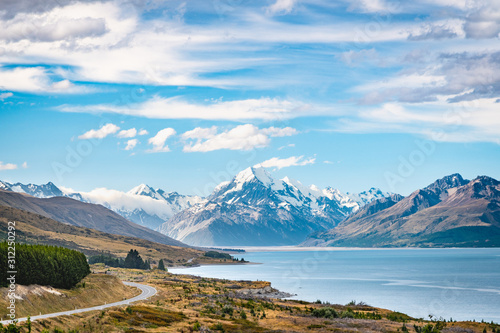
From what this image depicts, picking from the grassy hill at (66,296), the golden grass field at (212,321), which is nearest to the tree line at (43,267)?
the grassy hill at (66,296)

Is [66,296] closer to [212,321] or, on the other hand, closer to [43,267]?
[43,267]

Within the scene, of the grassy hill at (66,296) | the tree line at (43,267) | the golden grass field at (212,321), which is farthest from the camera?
the tree line at (43,267)

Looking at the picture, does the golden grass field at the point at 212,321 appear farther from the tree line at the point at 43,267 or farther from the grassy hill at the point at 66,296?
the tree line at the point at 43,267

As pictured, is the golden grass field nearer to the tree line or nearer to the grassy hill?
the grassy hill

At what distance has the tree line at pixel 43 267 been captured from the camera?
84.3 m

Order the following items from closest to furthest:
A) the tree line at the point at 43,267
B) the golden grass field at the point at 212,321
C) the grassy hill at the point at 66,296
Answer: the golden grass field at the point at 212,321 < the grassy hill at the point at 66,296 < the tree line at the point at 43,267

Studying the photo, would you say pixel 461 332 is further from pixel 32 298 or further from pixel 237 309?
pixel 32 298

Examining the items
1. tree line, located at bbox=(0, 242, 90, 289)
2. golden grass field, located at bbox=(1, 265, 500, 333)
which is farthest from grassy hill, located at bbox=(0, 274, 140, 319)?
tree line, located at bbox=(0, 242, 90, 289)

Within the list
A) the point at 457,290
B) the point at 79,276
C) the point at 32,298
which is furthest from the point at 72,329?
the point at 457,290

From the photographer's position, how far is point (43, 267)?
92688 millimetres

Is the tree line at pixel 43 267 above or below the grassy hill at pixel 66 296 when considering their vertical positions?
above

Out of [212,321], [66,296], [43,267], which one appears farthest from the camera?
[43,267]

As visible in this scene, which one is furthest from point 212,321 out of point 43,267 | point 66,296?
point 43,267

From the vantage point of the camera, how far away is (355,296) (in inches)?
6471
